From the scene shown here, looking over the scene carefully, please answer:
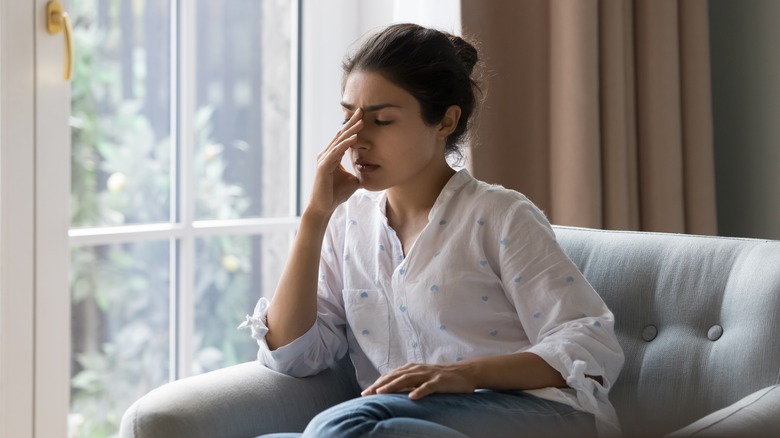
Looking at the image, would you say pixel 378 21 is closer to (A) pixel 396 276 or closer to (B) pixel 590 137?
(B) pixel 590 137

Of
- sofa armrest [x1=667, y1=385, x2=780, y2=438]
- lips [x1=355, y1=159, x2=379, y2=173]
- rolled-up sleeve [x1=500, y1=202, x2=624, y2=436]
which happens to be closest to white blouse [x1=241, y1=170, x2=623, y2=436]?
rolled-up sleeve [x1=500, y1=202, x2=624, y2=436]

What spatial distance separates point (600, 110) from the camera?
251 cm

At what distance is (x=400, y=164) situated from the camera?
164 centimetres

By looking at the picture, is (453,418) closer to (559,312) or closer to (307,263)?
(559,312)

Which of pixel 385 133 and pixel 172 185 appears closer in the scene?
pixel 385 133

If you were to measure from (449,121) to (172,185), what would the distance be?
897 mm

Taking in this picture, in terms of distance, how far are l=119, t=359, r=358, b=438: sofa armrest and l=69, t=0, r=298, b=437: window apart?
692 mm

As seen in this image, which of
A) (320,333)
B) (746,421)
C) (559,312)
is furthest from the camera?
(320,333)

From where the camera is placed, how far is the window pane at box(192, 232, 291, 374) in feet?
8.02

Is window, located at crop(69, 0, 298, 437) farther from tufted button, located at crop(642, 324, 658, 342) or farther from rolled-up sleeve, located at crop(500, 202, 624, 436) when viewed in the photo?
tufted button, located at crop(642, 324, 658, 342)

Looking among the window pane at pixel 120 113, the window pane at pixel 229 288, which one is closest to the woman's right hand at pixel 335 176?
the window pane at pixel 120 113

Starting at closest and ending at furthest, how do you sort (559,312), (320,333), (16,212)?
(559,312)
(320,333)
(16,212)

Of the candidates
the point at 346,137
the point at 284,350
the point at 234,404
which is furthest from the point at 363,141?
the point at 234,404

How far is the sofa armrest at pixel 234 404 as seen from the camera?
141 centimetres
